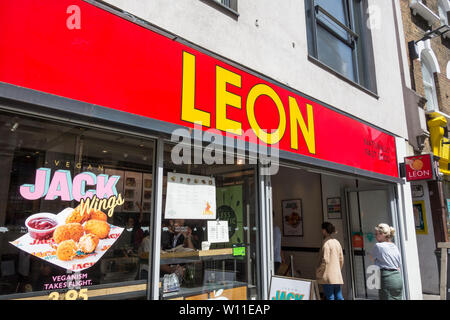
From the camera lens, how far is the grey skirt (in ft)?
18.0

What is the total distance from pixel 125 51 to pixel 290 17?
3348 mm

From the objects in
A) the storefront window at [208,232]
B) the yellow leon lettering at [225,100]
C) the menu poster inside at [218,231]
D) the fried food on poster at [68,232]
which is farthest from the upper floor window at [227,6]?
the fried food on poster at [68,232]

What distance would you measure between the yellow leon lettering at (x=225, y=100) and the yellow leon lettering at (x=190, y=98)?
20 cm

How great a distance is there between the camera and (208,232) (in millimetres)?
4152

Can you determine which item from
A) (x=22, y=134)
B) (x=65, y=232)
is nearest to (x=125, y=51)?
(x=22, y=134)

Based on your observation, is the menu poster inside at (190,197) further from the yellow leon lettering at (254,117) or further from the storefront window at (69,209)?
the yellow leon lettering at (254,117)

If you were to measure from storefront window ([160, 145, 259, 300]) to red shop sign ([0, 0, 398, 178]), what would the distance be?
59 cm

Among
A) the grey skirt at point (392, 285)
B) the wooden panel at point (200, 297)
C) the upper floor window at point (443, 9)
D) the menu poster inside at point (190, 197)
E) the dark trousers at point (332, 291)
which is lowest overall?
the dark trousers at point (332, 291)

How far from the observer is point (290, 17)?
559 centimetres

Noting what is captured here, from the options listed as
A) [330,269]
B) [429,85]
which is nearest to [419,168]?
[330,269]

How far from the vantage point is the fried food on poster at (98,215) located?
3.12 metres

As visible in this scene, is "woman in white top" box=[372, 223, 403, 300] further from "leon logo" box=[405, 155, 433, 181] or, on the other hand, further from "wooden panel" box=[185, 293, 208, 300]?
"wooden panel" box=[185, 293, 208, 300]

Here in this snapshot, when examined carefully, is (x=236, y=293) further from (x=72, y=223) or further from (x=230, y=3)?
(x=230, y=3)
